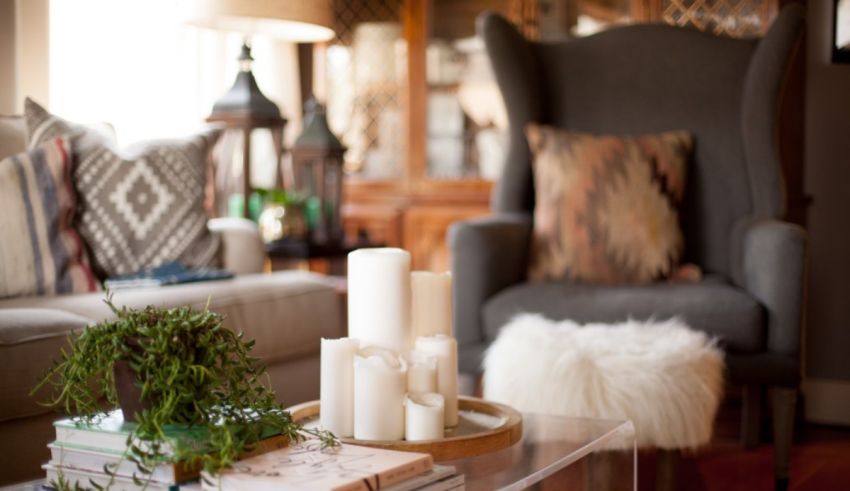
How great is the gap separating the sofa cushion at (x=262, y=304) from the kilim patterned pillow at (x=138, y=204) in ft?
0.49

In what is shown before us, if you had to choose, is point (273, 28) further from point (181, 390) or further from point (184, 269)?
point (181, 390)

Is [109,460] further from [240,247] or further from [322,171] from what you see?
[322,171]

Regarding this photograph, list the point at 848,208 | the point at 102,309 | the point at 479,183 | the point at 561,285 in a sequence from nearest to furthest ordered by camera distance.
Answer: the point at 102,309, the point at 561,285, the point at 848,208, the point at 479,183

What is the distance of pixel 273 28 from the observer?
8.91ft

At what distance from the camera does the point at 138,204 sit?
2.40 m

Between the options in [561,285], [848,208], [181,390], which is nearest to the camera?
[181,390]

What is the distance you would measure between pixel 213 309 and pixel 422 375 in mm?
877

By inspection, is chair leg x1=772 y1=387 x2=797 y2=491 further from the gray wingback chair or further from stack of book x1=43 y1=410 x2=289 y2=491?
stack of book x1=43 y1=410 x2=289 y2=491

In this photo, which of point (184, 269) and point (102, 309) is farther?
point (184, 269)

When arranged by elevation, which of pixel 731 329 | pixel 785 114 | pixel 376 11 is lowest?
pixel 731 329

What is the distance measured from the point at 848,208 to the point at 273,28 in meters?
1.90

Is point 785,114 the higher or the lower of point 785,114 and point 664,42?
the lower

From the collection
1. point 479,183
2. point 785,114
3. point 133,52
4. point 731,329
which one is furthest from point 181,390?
point 479,183

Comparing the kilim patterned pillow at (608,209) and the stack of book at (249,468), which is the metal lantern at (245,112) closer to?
the kilim patterned pillow at (608,209)
